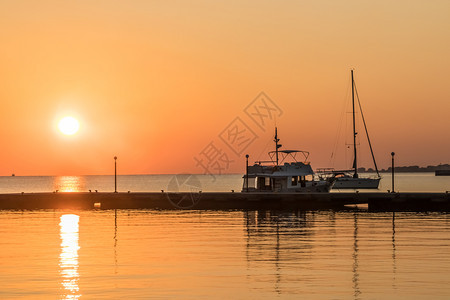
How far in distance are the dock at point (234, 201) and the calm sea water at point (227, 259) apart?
1296 cm

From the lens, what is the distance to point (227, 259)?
3338 cm

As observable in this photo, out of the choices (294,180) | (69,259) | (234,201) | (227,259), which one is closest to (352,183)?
(294,180)

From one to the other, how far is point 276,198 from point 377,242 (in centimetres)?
3330

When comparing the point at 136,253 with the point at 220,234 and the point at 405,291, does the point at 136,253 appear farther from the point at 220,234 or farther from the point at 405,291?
the point at 405,291

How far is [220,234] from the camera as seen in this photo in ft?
149

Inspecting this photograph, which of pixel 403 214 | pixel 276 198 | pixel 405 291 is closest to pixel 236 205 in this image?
pixel 276 198

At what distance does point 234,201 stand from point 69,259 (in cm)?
4157

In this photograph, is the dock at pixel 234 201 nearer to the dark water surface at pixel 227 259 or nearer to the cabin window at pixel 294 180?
the cabin window at pixel 294 180

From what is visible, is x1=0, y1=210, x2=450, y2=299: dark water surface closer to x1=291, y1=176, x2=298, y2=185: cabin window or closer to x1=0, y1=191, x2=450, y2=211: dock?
x1=0, y1=191, x2=450, y2=211: dock

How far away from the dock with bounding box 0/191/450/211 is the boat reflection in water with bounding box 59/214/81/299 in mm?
19835

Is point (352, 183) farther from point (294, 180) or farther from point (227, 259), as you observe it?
point (227, 259)

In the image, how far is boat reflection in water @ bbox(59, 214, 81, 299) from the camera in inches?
997

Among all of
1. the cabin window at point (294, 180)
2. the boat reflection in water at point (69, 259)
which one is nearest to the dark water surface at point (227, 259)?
the boat reflection in water at point (69, 259)

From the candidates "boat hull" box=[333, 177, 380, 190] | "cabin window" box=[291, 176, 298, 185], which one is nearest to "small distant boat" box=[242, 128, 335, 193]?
"cabin window" box=[291, 176, 298, 185]
